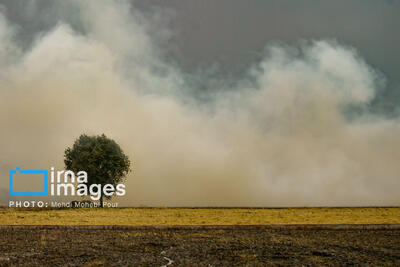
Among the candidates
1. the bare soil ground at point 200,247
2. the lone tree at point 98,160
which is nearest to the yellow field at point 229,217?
the bare soil ground at point 200,247

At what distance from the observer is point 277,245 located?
13836 mm

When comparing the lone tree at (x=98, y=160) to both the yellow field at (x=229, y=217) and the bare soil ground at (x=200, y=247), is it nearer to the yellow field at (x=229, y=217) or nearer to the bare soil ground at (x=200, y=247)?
the yellow field at (x=229, y=217)

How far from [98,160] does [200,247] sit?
31.4 meters

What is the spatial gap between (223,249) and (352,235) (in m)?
6.53

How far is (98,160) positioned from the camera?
43031mm

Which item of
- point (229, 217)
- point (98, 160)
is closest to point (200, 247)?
point (229, 217)

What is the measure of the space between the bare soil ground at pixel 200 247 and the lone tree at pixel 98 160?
23740 mm

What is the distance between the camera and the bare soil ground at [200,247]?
1111 cm

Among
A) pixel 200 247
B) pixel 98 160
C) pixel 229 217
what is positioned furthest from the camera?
pixel 98 160

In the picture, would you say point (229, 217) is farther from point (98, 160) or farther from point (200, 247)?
point (98, 160)

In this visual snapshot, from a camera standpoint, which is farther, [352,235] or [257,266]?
[352,235]

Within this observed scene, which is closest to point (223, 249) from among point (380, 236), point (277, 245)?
point (277, 245)

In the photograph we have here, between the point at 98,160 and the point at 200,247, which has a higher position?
the point at 98,160

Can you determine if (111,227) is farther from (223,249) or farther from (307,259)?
(307,259)
